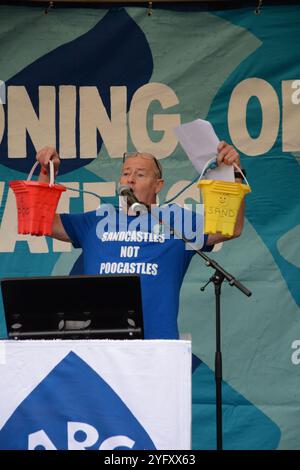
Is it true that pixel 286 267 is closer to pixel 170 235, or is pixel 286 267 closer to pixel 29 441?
pixel 170 235

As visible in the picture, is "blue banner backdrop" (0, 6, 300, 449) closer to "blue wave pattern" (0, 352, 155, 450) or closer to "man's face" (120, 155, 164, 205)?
"man's face" (120, 155, 164, 205)

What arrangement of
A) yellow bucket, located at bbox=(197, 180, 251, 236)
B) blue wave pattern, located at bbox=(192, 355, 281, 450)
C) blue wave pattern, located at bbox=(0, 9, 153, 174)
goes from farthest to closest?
blue wave pattern, located at bbox=(0, 9, 153, 174), blue wave pattern, located at bbox=(192, 355, 281, 450), yellow bucket, located at bbox=(197, 180, 251, 236)

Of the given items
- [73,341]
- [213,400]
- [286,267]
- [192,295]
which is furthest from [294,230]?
[73,341]

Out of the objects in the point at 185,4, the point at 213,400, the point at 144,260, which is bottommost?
the point at 213,400

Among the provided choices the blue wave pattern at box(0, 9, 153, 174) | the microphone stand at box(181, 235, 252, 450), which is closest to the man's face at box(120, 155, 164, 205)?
the microphone stand at box(181, 235, 252, 450)

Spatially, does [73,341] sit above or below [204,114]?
below

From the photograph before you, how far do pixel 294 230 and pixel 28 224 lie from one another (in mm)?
1550

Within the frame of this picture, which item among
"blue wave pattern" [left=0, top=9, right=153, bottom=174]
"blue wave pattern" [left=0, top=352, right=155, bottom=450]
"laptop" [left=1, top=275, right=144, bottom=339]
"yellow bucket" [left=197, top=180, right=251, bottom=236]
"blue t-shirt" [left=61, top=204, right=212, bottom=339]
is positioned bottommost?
"blue wave pattern" [left=0, top=352, right=155, bottom=450]

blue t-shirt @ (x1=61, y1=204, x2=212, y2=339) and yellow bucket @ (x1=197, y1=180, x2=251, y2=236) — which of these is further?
blue t-shirt @ (x1=61, y1=204, x2=212, y2=339)

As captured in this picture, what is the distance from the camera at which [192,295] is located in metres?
4.96

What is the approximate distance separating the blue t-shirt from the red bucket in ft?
0.93

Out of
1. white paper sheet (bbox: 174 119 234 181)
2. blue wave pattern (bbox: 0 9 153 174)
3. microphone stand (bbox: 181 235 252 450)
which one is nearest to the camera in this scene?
microphone stand (bbox: 181 235 252 450)

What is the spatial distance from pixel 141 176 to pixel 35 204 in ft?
1.91

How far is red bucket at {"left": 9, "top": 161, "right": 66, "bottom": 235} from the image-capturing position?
3.94m
